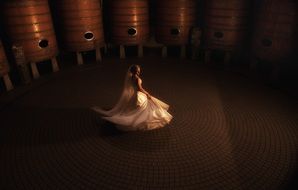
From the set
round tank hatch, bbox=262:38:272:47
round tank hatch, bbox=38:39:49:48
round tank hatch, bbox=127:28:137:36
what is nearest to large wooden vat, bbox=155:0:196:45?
round tank hatch, bbox=127:28:137:36

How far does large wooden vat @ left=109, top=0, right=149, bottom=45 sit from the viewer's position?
7.78 m

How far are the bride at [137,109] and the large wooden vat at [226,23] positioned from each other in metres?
4.22

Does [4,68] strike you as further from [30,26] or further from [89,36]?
[89,36]

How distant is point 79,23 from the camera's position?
7324 millimetres

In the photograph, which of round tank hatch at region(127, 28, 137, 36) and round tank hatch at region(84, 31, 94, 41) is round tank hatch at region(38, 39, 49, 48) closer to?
round tank hatch at region(84, 31, 94, 41)

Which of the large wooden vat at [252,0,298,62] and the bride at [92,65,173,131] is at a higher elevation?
the large wooden vat at [252,0,298,62]

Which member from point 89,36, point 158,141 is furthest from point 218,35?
point 158,141

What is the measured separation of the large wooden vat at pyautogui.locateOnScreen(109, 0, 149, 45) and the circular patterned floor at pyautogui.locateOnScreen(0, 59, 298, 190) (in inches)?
87.1

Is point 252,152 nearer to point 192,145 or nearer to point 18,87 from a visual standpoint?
point 192,145

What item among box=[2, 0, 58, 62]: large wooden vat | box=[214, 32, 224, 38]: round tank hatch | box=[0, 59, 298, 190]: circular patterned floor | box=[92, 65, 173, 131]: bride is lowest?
box=[0, 59, 298, 190]: circular patterned floor

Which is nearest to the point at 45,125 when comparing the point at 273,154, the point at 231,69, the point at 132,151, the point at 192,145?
the point at 132,151

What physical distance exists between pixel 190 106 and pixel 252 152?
1782 millimetres

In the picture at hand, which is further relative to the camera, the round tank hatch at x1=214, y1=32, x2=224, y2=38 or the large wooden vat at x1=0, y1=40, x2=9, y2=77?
the round tank hatch at x1=214, y1=32, x2=224, y2=38

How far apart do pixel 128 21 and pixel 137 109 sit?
4.39 meters
